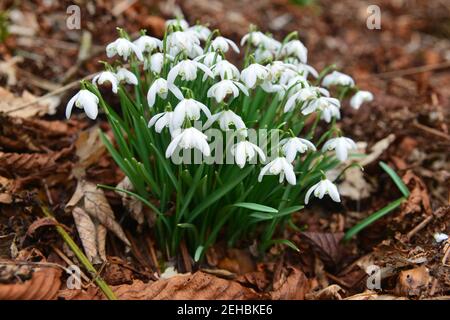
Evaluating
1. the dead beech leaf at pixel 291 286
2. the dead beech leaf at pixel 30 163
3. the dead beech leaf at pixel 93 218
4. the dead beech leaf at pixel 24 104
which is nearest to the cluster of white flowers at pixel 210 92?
the dead beech leaf at pixel 291 286

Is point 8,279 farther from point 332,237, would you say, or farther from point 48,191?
point 332,237

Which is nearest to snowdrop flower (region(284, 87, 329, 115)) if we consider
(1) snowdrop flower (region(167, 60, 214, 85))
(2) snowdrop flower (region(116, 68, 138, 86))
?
(1) snowdrop flower (region(167, 60, 214, 85))

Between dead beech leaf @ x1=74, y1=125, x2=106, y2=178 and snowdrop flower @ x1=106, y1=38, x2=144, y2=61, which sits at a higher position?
snowdrop flower @ x1=106, y1=38, x2=144, y2=61

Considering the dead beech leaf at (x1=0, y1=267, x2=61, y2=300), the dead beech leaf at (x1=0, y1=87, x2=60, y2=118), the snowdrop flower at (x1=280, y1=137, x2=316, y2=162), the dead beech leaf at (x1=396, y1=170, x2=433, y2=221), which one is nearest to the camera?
the dead beech leaf at (x1=0, y1=267, x2=61, y2=300)

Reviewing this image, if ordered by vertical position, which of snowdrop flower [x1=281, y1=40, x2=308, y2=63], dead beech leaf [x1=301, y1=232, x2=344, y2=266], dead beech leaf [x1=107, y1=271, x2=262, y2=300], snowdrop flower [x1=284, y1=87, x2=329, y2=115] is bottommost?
dead beech leaf [x1=107, y1=271, x2=262, y2=300]

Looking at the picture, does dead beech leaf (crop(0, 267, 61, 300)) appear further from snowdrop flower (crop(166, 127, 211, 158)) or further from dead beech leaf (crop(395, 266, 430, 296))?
dead beech leaf (crop(395, 266, 430, 296))

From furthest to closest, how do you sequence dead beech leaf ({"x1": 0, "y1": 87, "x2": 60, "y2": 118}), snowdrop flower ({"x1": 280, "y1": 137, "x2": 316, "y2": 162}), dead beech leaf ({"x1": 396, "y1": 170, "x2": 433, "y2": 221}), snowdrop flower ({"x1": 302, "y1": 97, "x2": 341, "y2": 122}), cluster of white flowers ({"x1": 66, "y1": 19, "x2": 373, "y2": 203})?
dead beech leaf ({"x1": 0, "y1": 87, "x2": 60, "y2": 118})
dead beech leaf ({"x1": 396, "y1": 170, "x2": 433, "y2": 221})
snowdrop flower ({"x1": 302, "y1": 97, "x2": 341, "y2": 122})
snowdrop flower ({"x1": 280, "y1": 137, "x2": 316, "y2": 162})
cluster of white flowers ({"x1": 66, "y1": 19, "x2": 373, "y2": 203})

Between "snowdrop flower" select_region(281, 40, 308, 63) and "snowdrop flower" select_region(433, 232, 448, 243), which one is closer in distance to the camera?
"snowdrop flower" select_region(433, 232, 448, 243)
